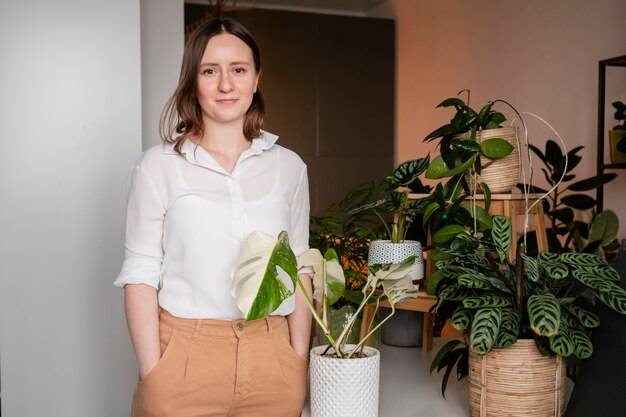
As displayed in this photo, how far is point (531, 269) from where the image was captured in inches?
63.3

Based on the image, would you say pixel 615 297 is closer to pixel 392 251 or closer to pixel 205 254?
pixel 392 251

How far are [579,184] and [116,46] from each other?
7.09ft

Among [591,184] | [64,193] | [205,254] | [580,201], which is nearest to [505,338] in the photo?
[205,254]

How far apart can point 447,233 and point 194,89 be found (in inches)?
29.3

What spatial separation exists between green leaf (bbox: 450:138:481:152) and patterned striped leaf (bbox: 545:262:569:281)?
1.41ft

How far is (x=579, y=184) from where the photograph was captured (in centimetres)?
335

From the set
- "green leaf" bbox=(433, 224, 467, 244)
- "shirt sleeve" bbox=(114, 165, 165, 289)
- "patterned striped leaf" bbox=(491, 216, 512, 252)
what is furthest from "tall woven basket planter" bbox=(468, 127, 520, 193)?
"shirt sleeve" bbox=(114, 165, 165, 289)

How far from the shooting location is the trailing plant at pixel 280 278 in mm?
1351

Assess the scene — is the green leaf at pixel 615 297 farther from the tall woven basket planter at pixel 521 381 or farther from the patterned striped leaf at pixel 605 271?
the tall woven basket planter at pixel 521 381

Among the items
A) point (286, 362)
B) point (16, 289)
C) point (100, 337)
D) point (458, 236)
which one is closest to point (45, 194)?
point (16, 289)

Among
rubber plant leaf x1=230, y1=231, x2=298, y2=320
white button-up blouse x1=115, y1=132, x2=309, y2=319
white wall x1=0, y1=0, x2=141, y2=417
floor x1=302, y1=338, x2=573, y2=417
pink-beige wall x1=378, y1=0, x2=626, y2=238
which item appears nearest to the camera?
rubber plant leaf x1=230, y1=231, x2=298, y2=320

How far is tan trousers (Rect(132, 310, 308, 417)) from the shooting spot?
166 centimetres

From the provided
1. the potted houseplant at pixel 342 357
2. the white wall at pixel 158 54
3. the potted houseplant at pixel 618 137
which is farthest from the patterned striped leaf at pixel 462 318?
the potted houseplant at pixel 618 137

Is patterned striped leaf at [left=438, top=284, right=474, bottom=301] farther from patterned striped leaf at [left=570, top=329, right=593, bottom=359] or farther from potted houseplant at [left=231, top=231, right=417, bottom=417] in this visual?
patterned striped leaf at [left=570, top=329, right=593, bottom=359]
